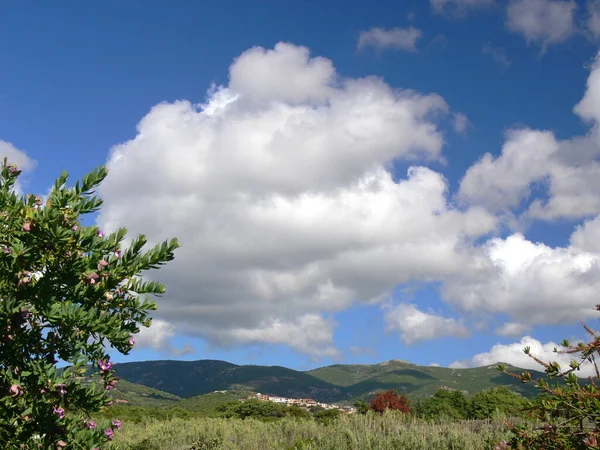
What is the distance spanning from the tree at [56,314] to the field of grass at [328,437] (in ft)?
14.8

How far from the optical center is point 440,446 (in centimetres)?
951

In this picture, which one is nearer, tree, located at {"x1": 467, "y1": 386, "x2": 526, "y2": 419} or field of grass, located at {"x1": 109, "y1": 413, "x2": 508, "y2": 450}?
field of grass, located at {"x1": 109, "y1": 413, "x2": 508, "y2": 450}

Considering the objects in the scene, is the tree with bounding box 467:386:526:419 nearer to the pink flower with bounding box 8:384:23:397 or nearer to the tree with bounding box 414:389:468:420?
the tree with bounding box 414:389:468:420

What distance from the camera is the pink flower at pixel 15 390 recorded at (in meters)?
4.96

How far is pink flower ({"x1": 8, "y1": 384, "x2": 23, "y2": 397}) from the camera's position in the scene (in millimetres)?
4961

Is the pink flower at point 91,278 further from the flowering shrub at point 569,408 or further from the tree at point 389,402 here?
the tree at point 389,402

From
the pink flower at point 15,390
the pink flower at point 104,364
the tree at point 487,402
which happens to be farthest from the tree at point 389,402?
the pink flower at point 15,390

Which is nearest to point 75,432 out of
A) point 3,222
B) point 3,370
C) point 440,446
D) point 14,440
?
point 14,440

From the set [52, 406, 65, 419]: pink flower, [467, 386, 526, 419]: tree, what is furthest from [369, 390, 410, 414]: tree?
[52, 406, 65, 419]: pink flower

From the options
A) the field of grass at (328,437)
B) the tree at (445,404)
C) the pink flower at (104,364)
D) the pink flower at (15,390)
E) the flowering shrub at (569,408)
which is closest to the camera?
the flowering shrub at (569,408)

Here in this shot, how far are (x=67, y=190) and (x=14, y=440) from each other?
2662mm

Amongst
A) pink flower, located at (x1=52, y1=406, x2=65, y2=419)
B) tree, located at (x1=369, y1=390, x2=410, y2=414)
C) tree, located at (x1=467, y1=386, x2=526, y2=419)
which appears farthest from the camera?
tree, located at (x1=369, y1=390, x2=410, y2=414)

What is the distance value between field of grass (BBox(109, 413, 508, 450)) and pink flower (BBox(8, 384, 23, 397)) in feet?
16.1

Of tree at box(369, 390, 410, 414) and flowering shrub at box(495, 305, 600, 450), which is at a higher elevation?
flowering shrub at box(495, 305, 600, 450)
